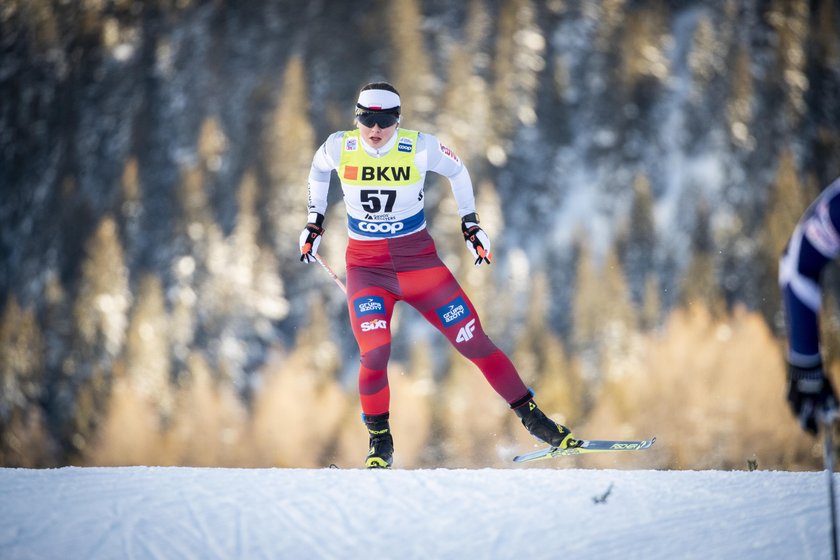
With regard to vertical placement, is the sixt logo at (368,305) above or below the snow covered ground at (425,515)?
above

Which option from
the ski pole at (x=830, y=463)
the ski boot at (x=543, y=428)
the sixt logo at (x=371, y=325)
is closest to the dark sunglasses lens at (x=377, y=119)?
the sixt logo at (x=371, y=325)

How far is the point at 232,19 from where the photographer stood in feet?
193

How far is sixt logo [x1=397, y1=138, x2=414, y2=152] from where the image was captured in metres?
5.08

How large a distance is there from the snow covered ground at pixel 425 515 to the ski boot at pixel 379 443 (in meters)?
0.51

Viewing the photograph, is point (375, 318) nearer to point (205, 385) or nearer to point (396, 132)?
point (396, 132)

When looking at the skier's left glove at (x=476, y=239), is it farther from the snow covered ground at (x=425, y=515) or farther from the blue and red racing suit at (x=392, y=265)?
the snow covered ground at (x=425, y=515)

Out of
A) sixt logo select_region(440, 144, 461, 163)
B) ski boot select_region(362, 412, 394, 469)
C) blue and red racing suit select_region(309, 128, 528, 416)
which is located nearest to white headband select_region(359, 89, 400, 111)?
blue and red racing suit select_region(309, 128, 528, 416)

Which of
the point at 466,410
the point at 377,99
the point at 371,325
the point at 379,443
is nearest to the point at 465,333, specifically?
the point at 371,325

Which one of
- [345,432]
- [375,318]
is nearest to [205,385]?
[345,432]

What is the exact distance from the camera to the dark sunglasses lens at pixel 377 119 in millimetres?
4980

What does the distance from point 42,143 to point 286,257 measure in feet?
64.1

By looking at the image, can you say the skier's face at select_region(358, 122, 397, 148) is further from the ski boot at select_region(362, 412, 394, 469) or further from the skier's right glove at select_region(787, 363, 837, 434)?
the skier's right glove at select_region(787, 363, 837, 434)

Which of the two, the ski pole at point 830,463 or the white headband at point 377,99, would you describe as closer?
the ski pole at point 830,463

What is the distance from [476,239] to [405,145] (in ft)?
2.38
